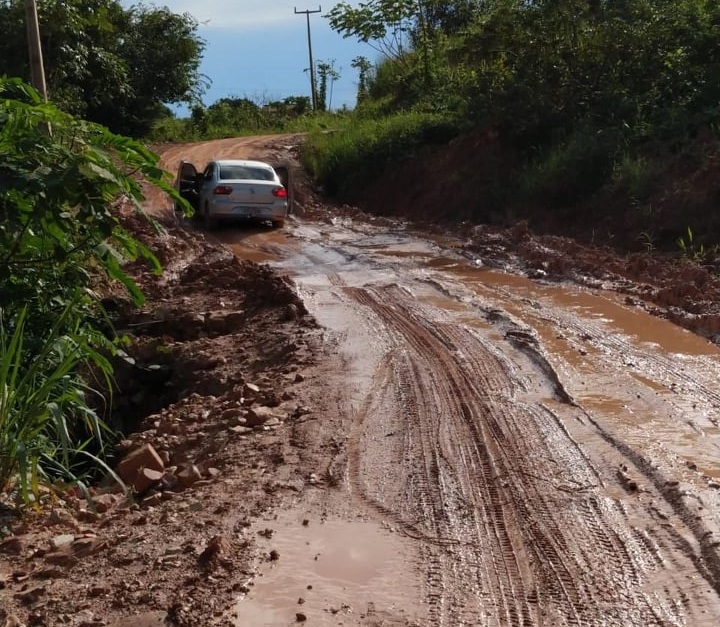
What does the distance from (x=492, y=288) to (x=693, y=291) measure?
2.63 metres

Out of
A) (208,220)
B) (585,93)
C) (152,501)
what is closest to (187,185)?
(208,220)

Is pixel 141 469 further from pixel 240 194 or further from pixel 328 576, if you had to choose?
pixel 240 194

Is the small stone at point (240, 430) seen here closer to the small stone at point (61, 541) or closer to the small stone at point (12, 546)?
the small stone at point (61, 541)

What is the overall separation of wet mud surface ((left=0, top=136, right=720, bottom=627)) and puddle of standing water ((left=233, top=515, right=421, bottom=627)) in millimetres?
13

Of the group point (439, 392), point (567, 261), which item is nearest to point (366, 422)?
point (439, 392)

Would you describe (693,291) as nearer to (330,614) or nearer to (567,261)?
(567,261)

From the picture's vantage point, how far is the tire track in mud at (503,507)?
4168 millimetres

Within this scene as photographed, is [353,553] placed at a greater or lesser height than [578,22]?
lesser

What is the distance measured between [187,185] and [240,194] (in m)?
2.90

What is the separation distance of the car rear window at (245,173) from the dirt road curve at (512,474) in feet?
31.1

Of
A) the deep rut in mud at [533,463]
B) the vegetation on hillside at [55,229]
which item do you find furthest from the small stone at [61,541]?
the deep rut in mud at [533,463]

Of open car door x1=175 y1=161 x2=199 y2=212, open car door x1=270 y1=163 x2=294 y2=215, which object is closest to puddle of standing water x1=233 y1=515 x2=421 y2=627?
open car door x1=175 y1=161 x2=199 y2=212

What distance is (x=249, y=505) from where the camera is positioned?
17.9ft

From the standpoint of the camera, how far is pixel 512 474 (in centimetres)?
572
